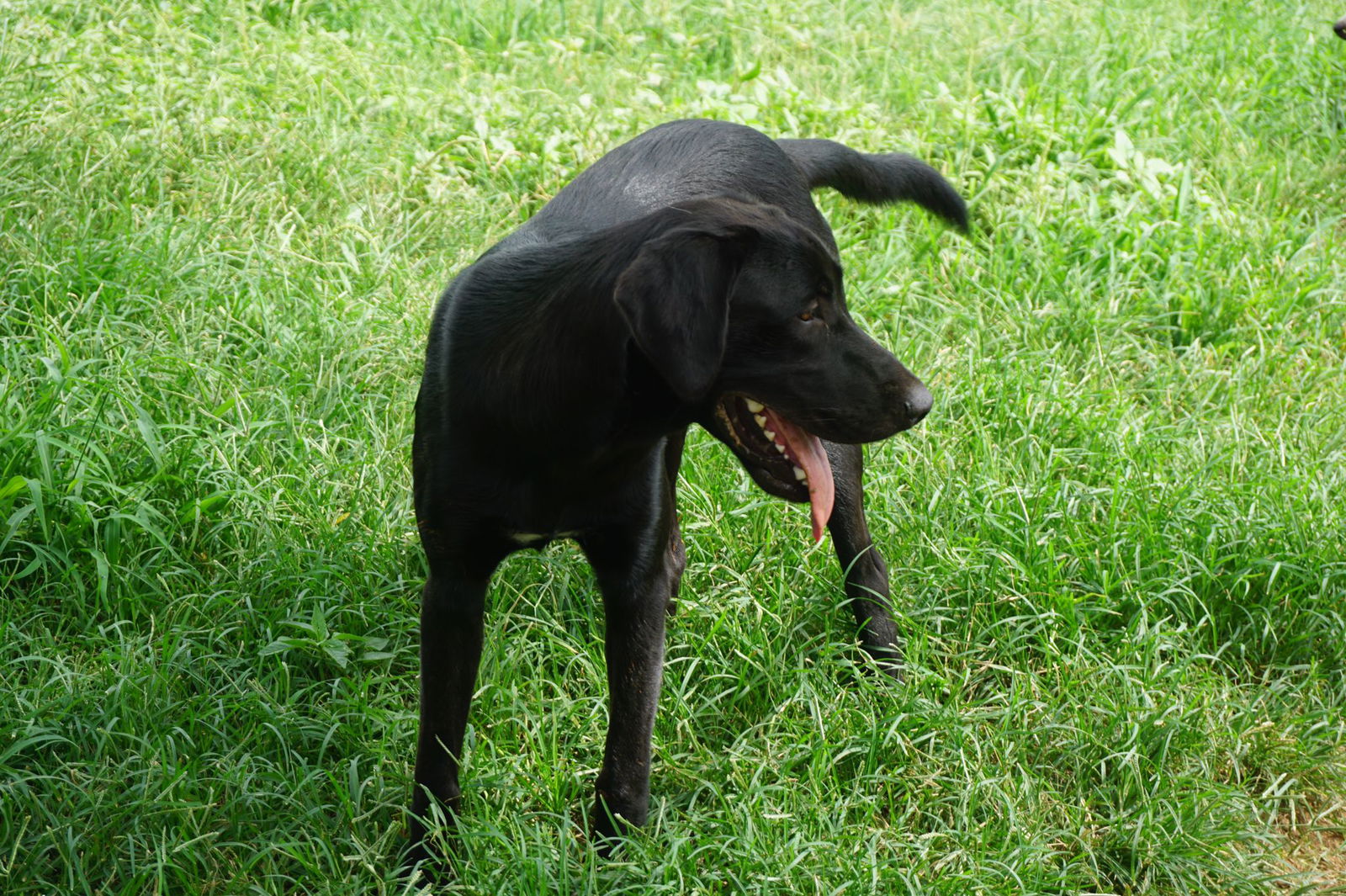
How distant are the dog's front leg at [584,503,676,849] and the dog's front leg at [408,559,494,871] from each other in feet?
0.86

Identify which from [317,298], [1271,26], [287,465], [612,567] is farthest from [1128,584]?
[1271,26]

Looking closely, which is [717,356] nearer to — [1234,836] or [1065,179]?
[1234,836]

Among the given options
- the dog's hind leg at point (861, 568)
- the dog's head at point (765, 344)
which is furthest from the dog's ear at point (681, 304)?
the dog's hind leg at point (861, 568)

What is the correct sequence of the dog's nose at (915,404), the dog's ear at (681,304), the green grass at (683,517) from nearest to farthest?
the dog's ear at (681,304) → the dog's nose at (915,404) → the green grass at (683,517)

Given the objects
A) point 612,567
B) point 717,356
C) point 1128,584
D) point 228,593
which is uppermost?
point 717,356

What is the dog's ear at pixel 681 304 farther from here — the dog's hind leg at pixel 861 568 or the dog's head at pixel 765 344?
the dog's hind leg at pixel 861 568

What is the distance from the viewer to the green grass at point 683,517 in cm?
279

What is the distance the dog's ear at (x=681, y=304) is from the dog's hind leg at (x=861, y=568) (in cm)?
120

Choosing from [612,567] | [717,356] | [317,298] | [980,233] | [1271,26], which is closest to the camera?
[717,356]

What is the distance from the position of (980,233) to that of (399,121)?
7.56 ft

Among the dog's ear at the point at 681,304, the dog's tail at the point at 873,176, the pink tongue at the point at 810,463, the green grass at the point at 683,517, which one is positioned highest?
the dog's ear at the point at 681,304

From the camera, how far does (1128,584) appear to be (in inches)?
134

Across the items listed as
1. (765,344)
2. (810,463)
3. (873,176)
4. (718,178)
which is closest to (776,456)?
(810,463)

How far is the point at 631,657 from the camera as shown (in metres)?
2.71
